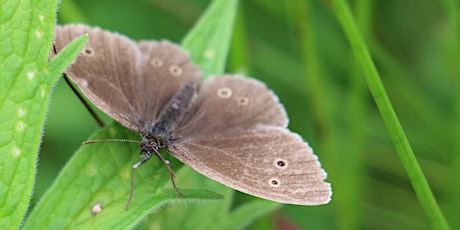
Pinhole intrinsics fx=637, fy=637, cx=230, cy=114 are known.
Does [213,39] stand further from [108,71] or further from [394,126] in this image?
[394,126]

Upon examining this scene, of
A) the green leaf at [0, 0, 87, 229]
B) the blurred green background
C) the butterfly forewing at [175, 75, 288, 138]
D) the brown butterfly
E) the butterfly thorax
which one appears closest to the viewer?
the green leaf at [0, 0, 87, 229]

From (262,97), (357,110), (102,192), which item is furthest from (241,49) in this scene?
(102,192)

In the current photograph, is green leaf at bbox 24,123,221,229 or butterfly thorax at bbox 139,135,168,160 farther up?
butterfly thorax at bbox 139,135,168,160

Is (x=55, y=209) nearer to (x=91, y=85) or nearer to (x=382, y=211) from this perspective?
(x=91, y=85)

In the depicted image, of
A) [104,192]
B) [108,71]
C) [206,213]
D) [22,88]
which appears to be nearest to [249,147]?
[206,213]

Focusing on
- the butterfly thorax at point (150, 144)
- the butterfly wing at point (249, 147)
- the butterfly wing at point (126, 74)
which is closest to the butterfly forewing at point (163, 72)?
the butterfly wing at point (126, 74)

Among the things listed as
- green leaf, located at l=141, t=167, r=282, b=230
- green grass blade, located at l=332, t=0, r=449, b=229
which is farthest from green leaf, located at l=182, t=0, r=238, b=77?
green grass blade, located at l=332, t=0, r=449, b=229

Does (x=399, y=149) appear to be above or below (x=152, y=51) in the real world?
below

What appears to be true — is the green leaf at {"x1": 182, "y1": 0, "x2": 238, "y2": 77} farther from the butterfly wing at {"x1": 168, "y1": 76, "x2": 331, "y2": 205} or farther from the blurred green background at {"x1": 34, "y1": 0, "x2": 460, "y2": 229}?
the blurred green background at {"x1": 34, "y1": 0, "x2": 460, "y2": 229}

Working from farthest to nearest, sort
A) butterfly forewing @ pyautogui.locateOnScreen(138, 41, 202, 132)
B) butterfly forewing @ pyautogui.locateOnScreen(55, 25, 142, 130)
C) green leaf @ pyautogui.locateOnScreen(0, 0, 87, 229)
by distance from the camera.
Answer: butterfly forewing @ pyautogui.locateOnScreen(138, 41, 202, 132) → butterfly forewing @ pyautogui.locateOnScreen(55, 25, 142, 130) → green leaf @ pyautogui.locateOnScreen(0, 0, 87, 229)
